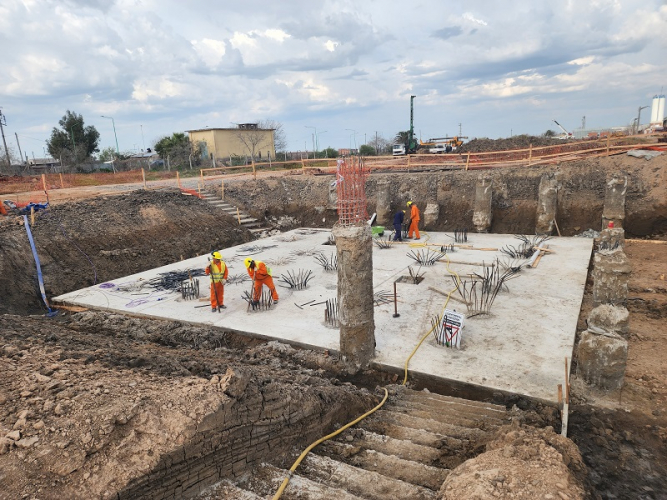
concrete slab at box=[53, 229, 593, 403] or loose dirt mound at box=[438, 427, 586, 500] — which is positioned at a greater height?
loose dirt mound at box=[438, 427, 586, 500]

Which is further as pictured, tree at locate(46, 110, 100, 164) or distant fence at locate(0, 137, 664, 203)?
tree at locate(46, 110, 100, 164)

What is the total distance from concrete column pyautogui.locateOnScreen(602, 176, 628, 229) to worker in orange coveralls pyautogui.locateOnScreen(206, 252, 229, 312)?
11227 mm

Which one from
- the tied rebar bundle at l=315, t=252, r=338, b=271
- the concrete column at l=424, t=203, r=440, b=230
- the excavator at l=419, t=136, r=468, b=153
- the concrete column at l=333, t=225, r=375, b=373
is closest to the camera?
the concrete column at l=333, t=225, r=375, b=373

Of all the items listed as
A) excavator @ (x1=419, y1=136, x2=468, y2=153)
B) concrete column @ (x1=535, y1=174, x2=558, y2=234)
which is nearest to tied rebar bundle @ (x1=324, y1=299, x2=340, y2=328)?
concrete column @ (x1=535, y1=174, x2=558, y2=234)

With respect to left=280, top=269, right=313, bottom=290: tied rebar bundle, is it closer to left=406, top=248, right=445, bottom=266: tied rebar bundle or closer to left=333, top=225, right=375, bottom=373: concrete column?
left=406, top=248, right=445, bottom=266: tied rebar bundle

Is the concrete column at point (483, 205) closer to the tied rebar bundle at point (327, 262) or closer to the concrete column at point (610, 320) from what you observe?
the tied rebar bundle at point (327, 262)

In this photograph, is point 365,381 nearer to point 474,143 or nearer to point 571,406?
point 571,406

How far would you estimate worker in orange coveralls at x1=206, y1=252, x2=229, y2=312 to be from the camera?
767cm

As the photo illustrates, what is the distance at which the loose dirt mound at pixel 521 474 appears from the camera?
251 centimetres

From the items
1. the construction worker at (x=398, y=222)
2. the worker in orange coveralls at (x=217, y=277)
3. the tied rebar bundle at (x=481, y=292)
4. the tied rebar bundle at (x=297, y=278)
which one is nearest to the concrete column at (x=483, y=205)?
the construction worker at (x=398, y=222)

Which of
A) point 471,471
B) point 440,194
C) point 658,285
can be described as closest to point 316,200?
point 440,194

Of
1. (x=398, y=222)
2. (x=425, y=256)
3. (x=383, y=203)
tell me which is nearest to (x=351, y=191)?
(x=425, y=256)

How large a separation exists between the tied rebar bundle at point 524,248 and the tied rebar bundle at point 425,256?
6.02ft

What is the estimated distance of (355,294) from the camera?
552 cm
